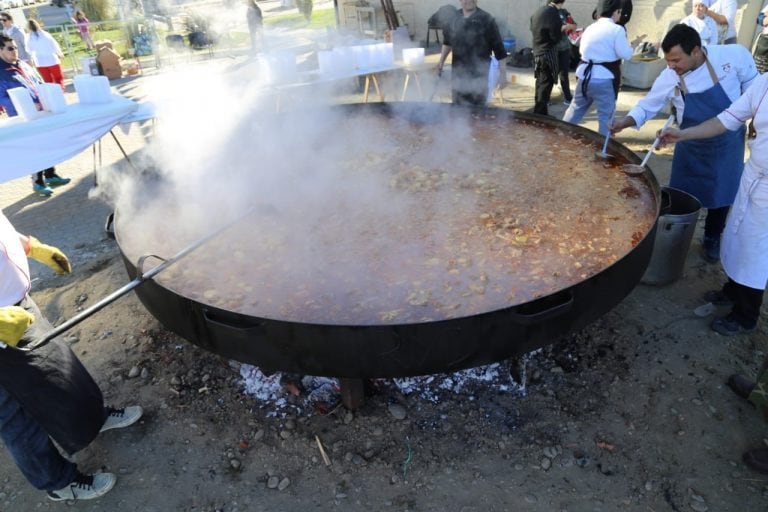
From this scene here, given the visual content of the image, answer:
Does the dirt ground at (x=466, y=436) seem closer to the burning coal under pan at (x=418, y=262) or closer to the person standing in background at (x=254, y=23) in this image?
the burning coal under pan at (x=418, y=262)

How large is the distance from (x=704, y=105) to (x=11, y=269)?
4.13m

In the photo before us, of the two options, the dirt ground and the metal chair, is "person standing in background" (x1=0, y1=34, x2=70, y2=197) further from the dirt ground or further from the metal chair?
the metal chair

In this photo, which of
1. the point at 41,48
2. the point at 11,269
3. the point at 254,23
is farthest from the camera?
the point at 254,23

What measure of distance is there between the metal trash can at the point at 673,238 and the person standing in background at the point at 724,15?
4.23 meters

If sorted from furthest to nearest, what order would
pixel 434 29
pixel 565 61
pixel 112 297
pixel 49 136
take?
pixel 434 29, pixel 565 61, pixel 49 136, pixel 112 297

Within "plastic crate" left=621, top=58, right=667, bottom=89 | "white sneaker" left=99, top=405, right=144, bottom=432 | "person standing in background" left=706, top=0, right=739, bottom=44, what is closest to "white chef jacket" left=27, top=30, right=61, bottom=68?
"white sneaker" left=99, top=405, right=144, bottom=432

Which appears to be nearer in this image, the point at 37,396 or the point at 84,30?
the point at 37,396

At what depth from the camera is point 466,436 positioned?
2.71m

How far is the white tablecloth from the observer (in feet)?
13.7

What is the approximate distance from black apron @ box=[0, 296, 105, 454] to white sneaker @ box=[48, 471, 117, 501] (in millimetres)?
156

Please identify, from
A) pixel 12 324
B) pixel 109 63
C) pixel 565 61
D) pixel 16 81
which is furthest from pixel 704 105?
pixel 109 63

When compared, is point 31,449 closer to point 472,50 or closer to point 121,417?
point 121,417

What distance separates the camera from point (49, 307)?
398 cm

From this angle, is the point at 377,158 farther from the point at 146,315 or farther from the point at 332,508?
the point at 332,508
